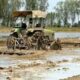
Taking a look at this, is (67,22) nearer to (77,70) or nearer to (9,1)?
(9,1)

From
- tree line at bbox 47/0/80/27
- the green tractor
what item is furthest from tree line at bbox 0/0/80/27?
the green tractor

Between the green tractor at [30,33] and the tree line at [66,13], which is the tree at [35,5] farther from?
the green tractor at [30,33]

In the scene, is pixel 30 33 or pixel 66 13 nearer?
pixel 30 33

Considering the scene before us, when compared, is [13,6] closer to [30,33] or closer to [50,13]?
[50,13]

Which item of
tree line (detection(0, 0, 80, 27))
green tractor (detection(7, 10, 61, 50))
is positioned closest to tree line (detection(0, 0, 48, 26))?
tree line (detection(0, 0, 80, 27))

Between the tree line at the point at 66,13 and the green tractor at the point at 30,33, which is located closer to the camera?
the green tractor at the point at 30,33

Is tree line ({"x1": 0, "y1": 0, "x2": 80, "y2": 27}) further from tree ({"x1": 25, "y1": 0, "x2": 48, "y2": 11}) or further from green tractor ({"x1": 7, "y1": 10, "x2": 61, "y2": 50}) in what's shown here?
green tractor ({"x1": 7, "y1": 10, "x2": 61, "y2": 50})

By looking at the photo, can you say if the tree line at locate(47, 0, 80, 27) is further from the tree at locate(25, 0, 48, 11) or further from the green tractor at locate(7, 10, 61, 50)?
the green tractor at locate(7, 10, 61, 50)

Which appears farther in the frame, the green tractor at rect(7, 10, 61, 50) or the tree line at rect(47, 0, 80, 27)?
the tree line at rect(47, 0, 80, 27)

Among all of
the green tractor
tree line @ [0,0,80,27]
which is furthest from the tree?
the green tractor

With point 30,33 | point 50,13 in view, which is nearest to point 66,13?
point 50,13

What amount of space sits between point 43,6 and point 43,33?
278 feet

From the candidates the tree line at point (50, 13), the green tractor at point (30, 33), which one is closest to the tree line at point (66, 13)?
the tree line at point (50, 13)

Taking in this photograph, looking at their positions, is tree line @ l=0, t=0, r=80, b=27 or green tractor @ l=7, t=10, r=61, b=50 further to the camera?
tree line @ l=0, t=0, r=80, b=27
